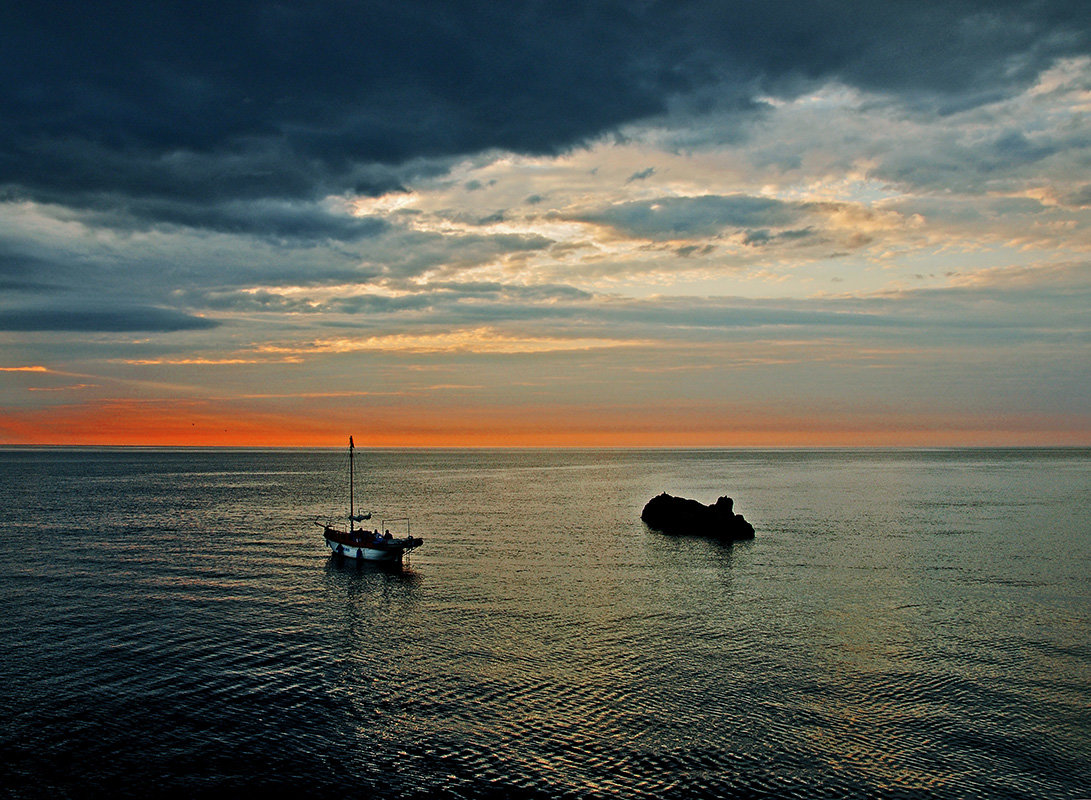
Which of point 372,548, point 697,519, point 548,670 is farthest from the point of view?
point 697,519

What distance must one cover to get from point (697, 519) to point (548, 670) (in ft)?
196

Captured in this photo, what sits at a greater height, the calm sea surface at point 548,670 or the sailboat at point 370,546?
the sailboat at point 370,546

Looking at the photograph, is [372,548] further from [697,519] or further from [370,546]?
[697,519]

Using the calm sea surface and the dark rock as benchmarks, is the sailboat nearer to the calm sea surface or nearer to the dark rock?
the calm sea surface

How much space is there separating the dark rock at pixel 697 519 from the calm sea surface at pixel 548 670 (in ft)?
28.1

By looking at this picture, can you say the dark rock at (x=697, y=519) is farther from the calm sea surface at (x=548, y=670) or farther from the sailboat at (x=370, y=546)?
the sailboat at (x=370, y=546)

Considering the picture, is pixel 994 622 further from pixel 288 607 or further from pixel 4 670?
pixel 4 670

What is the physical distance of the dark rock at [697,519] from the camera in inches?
3590

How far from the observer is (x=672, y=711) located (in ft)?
113

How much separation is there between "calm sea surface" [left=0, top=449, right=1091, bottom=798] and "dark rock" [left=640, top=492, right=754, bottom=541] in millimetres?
8564

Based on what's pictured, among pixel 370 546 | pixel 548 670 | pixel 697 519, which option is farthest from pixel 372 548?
pixel 697 519

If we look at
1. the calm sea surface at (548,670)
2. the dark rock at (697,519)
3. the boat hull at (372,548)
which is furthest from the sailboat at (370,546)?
the dark rock at (697,519)

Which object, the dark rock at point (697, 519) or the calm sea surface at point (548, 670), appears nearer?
the calm sea surface at point (548, 670)

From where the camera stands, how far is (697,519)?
315 feet
